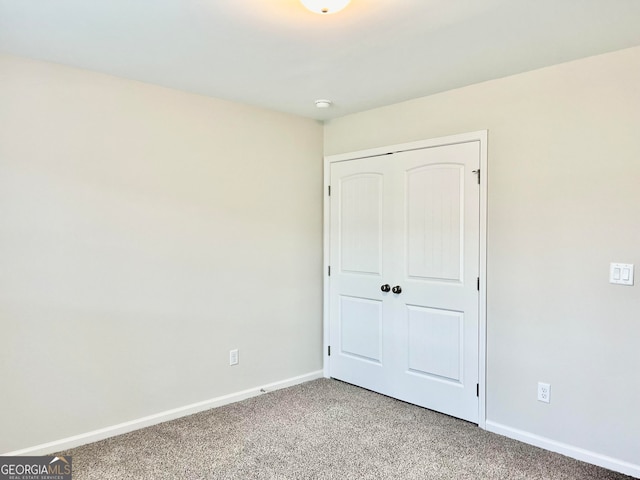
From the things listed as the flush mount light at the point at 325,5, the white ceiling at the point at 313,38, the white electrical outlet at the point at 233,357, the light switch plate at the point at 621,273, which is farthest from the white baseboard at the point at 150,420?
the flush mount light at the point at 325,5

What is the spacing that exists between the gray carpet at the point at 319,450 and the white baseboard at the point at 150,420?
0.18 feet

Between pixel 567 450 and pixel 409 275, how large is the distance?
1.48 meters

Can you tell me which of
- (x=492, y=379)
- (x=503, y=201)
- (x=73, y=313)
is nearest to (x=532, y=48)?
(x=503, y=201)

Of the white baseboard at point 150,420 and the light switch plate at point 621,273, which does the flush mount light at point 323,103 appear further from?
the white baseboard at point 150,420

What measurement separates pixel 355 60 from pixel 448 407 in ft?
8.09

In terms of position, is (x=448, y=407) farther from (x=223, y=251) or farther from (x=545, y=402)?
(x=223, y=251)

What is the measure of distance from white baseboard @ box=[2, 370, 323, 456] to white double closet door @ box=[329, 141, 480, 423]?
1.88 ft

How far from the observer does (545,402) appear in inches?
105

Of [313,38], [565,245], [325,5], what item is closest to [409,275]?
[565,245]

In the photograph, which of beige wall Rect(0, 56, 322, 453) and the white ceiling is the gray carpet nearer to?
beige wall Rect(0, 56, 322, 453)

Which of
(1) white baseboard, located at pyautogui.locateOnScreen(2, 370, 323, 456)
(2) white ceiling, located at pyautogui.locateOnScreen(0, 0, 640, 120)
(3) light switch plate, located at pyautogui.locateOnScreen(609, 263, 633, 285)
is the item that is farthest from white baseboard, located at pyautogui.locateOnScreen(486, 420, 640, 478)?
(2) white ceiling, located at pyautogui.locateOnScreen(0, 0, 640, 120)

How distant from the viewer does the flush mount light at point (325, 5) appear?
1739 mm

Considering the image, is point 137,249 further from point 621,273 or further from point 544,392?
point 621,273

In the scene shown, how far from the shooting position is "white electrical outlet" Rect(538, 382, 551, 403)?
8.70ft
